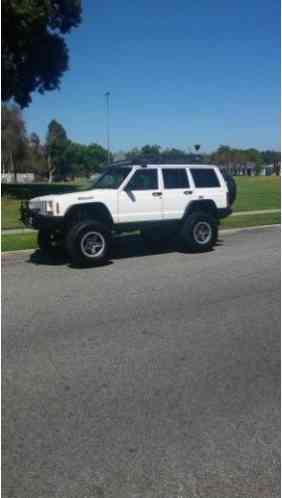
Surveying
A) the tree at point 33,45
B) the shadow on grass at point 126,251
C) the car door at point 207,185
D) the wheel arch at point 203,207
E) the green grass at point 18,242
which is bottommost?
the shadow on grass at point 126,251

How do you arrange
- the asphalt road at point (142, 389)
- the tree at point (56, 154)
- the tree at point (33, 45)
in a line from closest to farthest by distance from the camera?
the asphalt road at point (142, 389) → the tree at point (33, 45) → the tree at point (56, 154)

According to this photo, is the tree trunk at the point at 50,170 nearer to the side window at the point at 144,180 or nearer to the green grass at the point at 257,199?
the green grass at the point at 257,199

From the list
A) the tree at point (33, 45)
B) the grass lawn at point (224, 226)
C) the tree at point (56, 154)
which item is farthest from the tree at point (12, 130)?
the grass lawn at point (224, 226)

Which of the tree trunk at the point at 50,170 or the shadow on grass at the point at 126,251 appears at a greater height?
the tree trunk at the point at 50,170

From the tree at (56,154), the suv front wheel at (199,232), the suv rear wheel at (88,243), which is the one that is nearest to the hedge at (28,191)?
the suv front wheel at (199,232)

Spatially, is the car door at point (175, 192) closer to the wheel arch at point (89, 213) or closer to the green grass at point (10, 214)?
the wheel arch at point (89, 213)

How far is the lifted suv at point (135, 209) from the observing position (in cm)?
947

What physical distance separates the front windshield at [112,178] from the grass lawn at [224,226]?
2.55m

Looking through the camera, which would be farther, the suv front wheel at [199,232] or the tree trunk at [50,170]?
the tree trunk at [50,170]

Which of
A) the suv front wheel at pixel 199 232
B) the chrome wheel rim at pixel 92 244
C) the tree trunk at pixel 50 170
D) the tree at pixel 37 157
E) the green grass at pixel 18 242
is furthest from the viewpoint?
the tree trunk at pixel 50 170

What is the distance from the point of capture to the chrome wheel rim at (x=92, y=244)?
9.45m

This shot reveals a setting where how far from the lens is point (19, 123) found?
5869 centimetres

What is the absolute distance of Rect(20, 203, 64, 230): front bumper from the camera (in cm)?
939

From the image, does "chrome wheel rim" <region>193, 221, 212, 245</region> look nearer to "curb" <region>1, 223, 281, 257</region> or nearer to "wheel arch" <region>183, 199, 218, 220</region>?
"wheel arch" <region>183, 199, 218, 220</region>
